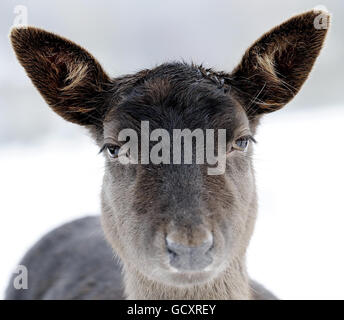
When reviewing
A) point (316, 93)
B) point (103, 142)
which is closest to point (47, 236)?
point (103, 142)

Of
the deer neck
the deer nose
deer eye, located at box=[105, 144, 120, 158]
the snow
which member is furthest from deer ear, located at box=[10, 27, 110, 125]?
the snow

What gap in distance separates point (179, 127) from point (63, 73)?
1.11m

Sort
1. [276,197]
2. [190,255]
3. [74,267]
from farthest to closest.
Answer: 1. [276,197]
2. [74,267]
3. [190,255]

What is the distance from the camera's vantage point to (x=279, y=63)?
3879 mm

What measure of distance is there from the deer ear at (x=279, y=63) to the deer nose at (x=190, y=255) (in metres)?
1.42

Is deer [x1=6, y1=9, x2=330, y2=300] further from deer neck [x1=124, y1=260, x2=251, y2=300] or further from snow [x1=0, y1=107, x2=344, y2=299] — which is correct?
snow [x1=0, y1=107, x2=344, y2=299]

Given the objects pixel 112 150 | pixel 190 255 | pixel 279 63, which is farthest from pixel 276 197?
pixel 190 255

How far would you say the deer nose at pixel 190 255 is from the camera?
2.89m

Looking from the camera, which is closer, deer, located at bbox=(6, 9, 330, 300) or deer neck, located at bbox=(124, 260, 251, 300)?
deer, located at bbox=(6, 9, 330, 300)

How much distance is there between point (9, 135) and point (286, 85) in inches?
385

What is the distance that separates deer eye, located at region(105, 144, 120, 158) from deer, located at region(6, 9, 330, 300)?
0.04 feet

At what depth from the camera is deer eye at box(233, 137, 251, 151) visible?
3.62 meters

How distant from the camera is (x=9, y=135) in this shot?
12.3m

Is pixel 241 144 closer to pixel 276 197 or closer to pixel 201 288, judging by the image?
pixel 201 288
